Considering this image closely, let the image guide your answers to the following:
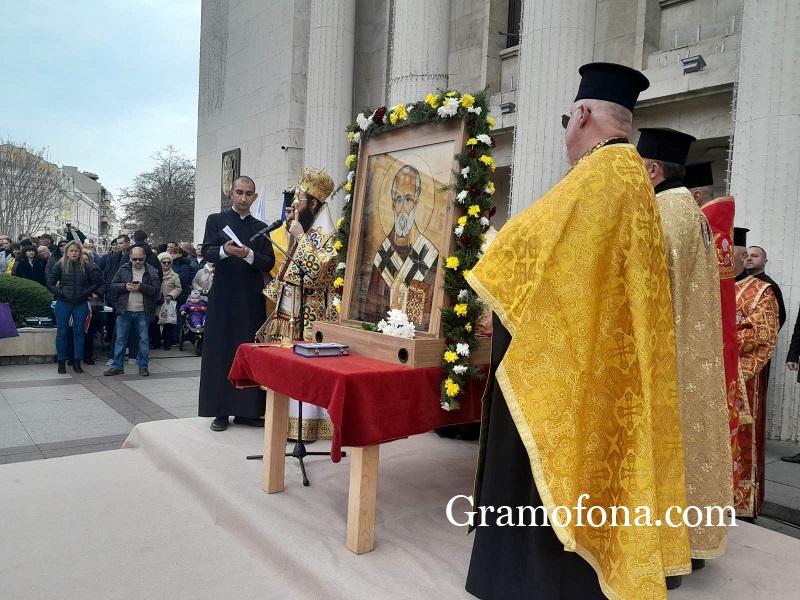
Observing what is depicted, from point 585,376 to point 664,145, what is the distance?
4.70 feet

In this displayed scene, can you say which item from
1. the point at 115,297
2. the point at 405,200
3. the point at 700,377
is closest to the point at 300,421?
the point at 405,200

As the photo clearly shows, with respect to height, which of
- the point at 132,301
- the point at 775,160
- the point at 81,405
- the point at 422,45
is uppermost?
the point at 422,45

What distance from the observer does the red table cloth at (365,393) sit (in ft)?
9.76

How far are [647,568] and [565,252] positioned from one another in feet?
4.16

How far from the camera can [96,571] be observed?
3.08m

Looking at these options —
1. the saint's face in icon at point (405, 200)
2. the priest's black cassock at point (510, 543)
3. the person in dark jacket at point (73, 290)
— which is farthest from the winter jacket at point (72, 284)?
the priest's black cassock at point (510, 543)

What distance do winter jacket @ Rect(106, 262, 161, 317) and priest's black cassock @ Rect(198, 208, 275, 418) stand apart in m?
4.81

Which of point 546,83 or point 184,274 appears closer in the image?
point 546,83

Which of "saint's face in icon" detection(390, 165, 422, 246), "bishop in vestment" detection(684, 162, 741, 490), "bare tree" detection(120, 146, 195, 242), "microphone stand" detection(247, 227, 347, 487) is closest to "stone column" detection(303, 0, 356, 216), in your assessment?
"microphone stand" detection(247, 227, 347, 487)

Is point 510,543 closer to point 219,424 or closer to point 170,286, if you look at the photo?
point 219,424

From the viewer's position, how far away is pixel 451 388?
322 centimetres

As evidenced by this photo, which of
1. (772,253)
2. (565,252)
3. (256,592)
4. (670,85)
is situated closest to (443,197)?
(565,252)

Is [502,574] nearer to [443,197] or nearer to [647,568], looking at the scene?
[647,568]

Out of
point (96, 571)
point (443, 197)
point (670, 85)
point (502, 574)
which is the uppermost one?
point (670, 85)
